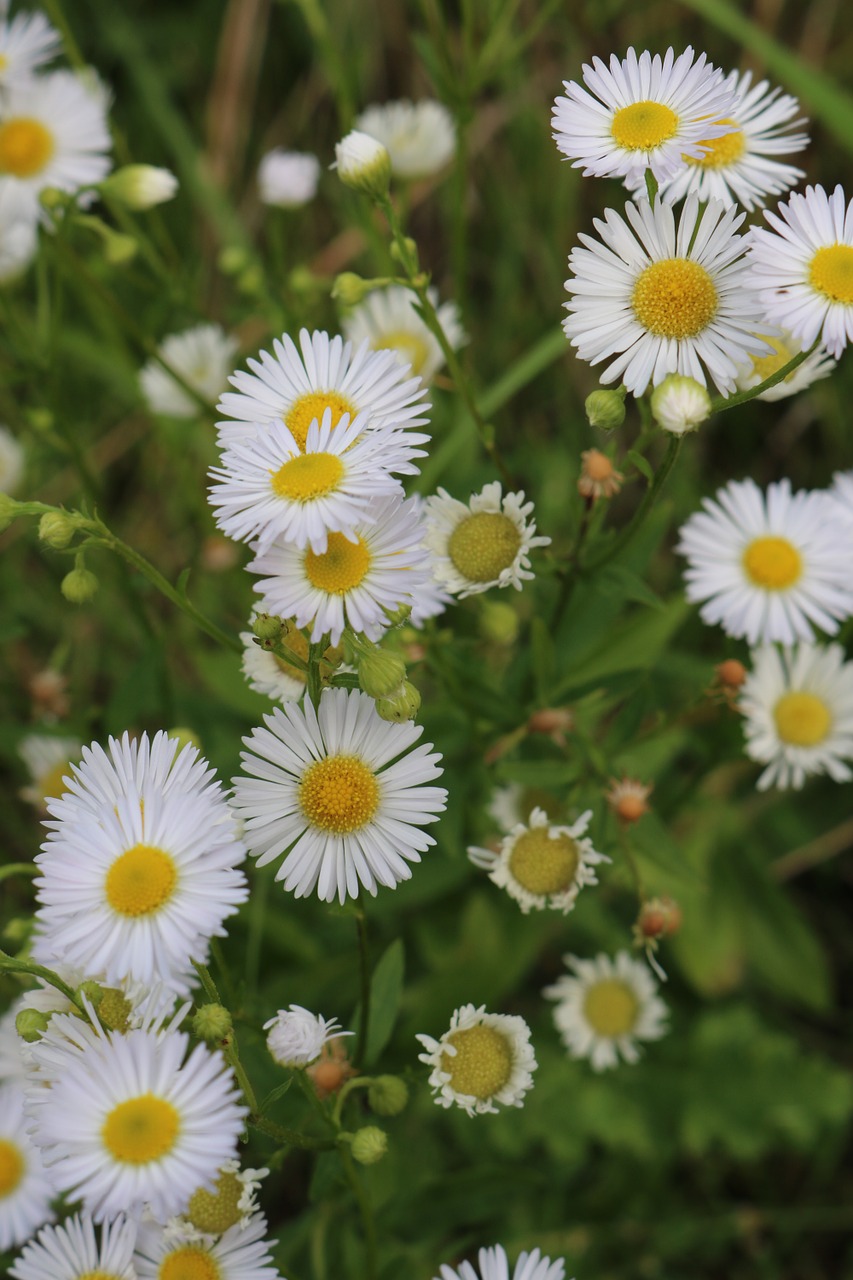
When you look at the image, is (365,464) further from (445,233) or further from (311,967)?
(445,233)

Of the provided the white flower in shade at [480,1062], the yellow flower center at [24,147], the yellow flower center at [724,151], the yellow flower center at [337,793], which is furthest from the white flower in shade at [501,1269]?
the yellow flower center at [24,147]

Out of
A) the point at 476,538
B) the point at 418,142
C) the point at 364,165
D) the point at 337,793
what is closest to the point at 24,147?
the point at 418,142

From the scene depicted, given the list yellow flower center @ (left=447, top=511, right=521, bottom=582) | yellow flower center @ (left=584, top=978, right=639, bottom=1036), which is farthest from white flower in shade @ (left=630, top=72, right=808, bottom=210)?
yellow flower center @ (left=584, top=978, right=639, bottom=1036)

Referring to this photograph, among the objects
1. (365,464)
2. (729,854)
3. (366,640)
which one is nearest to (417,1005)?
(729,854)

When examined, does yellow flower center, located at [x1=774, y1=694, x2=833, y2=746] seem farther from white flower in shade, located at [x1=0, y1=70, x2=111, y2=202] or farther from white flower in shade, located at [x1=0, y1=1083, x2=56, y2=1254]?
white flower in shade, located at [x1=0, y1=70, x2=111, y2=202]

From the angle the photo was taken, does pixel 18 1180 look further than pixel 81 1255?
Yes

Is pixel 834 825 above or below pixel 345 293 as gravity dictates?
below

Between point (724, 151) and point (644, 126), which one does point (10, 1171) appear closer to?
point (644, 126)
